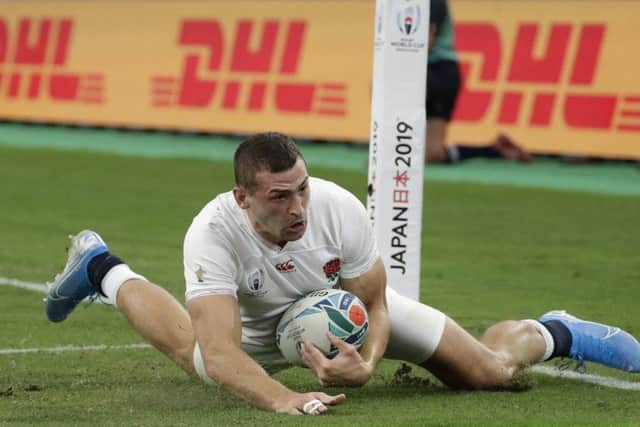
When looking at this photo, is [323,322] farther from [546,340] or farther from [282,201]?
[546,340]

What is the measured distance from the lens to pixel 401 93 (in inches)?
313

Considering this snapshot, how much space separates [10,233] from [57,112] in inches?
472

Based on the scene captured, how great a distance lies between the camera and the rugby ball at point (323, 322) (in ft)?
22.2

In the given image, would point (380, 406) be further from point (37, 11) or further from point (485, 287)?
point (37, 11)

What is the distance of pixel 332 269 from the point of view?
7035mm

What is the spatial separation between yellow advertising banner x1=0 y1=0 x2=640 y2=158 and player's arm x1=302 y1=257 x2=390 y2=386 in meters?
12.0

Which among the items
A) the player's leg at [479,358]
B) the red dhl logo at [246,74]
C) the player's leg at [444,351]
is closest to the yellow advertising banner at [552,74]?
the red dhl logo at [246,74]

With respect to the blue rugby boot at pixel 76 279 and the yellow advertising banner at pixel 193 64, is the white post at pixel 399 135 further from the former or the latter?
the yellow advertising banner at pixel 193 64

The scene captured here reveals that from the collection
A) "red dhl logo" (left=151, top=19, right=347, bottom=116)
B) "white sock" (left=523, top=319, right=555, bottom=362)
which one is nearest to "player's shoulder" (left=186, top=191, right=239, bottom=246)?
"white sock" (left=523, top=319, right=555, bottom=362)

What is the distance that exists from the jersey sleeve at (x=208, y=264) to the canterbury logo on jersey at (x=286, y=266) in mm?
195

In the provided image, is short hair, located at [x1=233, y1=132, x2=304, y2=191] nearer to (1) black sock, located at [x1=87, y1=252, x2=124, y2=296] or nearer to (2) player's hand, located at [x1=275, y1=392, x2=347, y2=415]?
(2) player's hand, located at [x1=275, y1=392, x2=347, y2=415]

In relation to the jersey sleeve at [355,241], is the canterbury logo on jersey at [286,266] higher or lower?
lower

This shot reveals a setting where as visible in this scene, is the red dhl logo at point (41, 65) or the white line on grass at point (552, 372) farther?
the red dhl logo at point (41, 65)

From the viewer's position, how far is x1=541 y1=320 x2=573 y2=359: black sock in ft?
24.8
